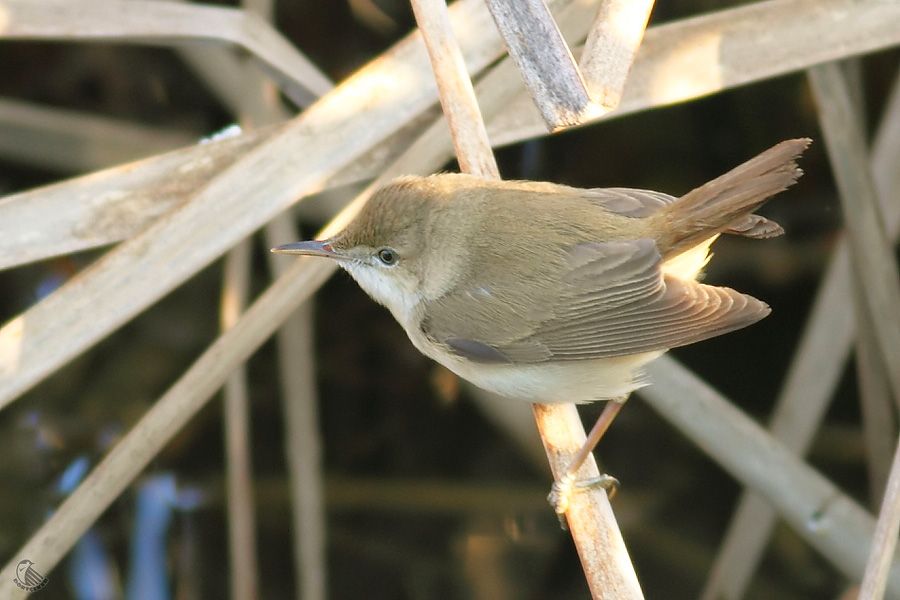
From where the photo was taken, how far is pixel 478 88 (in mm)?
2600

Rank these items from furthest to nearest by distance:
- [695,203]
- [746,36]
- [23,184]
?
[23,184] → [746,36] → [695,203]

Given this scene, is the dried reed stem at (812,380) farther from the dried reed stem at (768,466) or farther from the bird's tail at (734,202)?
the bird's tail at (734,202)

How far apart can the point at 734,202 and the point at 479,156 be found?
0.57 metres

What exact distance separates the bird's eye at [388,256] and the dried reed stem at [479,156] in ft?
0.87

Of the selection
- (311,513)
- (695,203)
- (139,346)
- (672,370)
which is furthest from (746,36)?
(139,346)

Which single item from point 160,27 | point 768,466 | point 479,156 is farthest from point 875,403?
point 160,27

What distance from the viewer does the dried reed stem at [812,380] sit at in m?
3.00

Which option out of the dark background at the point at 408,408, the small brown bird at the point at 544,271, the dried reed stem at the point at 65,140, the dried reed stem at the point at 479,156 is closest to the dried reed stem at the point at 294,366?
the dried reed stem at the point at 65,140

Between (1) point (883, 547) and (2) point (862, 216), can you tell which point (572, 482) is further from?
(2) point (862, 216)

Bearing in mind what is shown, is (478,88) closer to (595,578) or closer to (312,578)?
(595,578)

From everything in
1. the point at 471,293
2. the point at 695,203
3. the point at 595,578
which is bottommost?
the point at 595,578

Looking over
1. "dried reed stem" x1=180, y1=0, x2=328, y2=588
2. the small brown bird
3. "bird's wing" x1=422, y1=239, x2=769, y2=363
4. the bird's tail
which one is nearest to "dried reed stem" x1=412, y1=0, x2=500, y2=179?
the small brown bird

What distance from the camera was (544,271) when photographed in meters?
2.38

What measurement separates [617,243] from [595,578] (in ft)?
2.60
